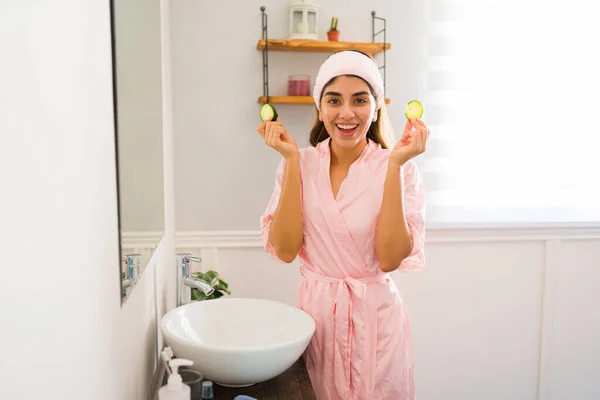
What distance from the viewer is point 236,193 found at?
2564mm

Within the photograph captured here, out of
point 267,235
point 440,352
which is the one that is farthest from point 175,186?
point 440,352

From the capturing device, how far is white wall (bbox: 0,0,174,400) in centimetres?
45

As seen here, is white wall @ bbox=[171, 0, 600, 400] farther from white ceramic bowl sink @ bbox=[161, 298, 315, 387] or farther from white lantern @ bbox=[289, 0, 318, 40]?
white ceramic bowl sink @ bbox=[161, 298, 315, 387]

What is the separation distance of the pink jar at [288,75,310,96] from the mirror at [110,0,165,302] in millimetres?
849

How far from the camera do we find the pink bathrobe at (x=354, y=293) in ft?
5.63

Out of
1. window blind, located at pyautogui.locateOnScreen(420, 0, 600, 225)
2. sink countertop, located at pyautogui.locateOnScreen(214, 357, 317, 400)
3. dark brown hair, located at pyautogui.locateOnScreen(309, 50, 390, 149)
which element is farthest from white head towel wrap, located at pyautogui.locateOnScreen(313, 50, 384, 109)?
window blind, located at pyautogui.locateOnScreen(420, 0, 600, 225)

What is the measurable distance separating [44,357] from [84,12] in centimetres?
43

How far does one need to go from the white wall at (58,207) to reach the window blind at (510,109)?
205 cm

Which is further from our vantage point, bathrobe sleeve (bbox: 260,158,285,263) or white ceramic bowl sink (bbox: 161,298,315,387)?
bathrobe sleeve (bbox: 260,158,285,263)

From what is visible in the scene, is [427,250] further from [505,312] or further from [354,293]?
[354,293]

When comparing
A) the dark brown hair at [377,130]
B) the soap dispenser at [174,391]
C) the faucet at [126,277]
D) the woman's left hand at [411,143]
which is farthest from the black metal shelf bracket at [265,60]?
the soap dispenser at [174,391]

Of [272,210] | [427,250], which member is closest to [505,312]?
[427,250]

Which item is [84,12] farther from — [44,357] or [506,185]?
[506,185]

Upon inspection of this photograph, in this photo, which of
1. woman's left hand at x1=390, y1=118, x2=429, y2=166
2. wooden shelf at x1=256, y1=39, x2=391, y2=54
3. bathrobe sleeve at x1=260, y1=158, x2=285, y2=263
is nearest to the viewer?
woman's left hand at x1=390, y1=118, x2=429, y2=166
